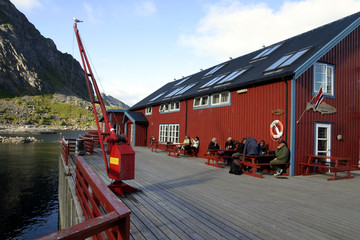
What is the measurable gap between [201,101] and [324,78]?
290 inches

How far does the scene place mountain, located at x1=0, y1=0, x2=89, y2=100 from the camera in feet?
357

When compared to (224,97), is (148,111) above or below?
below

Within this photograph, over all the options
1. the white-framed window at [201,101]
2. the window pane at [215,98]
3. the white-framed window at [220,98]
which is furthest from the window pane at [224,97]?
the white-framed window at [201,101]

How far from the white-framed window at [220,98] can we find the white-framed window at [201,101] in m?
0.60

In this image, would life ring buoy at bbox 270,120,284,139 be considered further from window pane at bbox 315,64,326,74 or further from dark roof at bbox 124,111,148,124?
dark roof at bbox 124,111,148,124

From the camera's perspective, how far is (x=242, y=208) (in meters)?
5.25

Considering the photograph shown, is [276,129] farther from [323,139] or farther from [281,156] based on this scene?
[323,139]

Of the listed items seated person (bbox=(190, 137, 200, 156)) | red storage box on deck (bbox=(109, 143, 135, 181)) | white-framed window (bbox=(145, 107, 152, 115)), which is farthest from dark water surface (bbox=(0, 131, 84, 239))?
white-framed window (bbox=(145, 107, 152, 115))

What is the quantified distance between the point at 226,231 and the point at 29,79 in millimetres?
141506

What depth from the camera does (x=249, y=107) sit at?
1210 centimetres

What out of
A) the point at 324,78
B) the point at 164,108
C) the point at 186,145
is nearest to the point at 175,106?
the point at 164,108

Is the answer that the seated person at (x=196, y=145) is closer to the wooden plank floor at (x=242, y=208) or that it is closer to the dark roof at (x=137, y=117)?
the wooden plank floor at (x=242, y=208)

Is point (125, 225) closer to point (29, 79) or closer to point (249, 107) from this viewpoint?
point (249, 107)

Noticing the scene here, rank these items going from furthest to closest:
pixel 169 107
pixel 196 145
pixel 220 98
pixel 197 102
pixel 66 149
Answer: pixel 169 107 → pixel 197 102 → pixel 196 145 → pixel 220 98 → pixel 66 149
